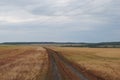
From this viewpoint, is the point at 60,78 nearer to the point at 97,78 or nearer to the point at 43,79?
the point at 43,79

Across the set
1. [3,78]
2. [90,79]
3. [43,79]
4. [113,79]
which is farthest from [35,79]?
[113,79]

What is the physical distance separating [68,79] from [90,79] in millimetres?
1841

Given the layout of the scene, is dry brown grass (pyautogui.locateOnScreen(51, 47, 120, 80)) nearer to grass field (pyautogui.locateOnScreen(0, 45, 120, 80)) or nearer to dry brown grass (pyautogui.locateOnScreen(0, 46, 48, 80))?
grass field (pyautogui.locateOnScreen(0, 45, 120, 80))

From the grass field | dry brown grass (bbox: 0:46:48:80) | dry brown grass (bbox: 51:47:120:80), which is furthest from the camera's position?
dry brown grass (bbox: 51:47:120:80)

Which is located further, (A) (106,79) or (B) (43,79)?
(A) (106,79)

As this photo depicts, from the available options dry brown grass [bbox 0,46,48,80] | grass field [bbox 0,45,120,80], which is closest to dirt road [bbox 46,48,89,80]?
grass field [bbox 0,45,120,80]

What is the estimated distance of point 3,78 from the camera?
979 inches

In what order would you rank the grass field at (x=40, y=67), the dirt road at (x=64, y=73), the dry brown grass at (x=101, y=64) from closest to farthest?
the dirt road at (x=64, y=73), the grass field at (x=40, y=67), the dry brown grass at (x=101, y=64)

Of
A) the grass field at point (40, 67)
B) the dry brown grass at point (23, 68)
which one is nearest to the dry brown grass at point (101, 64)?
the grass field at point (40, 67)

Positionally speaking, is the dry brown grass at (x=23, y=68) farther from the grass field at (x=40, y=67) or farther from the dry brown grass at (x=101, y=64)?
the dry brown grass at (x=101, y=64)

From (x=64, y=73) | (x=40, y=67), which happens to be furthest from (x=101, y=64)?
(x=64, y=73)

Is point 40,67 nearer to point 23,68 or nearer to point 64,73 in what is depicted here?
point 23,68

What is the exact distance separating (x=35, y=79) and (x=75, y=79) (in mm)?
2975

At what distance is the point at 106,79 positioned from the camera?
1042 inches
